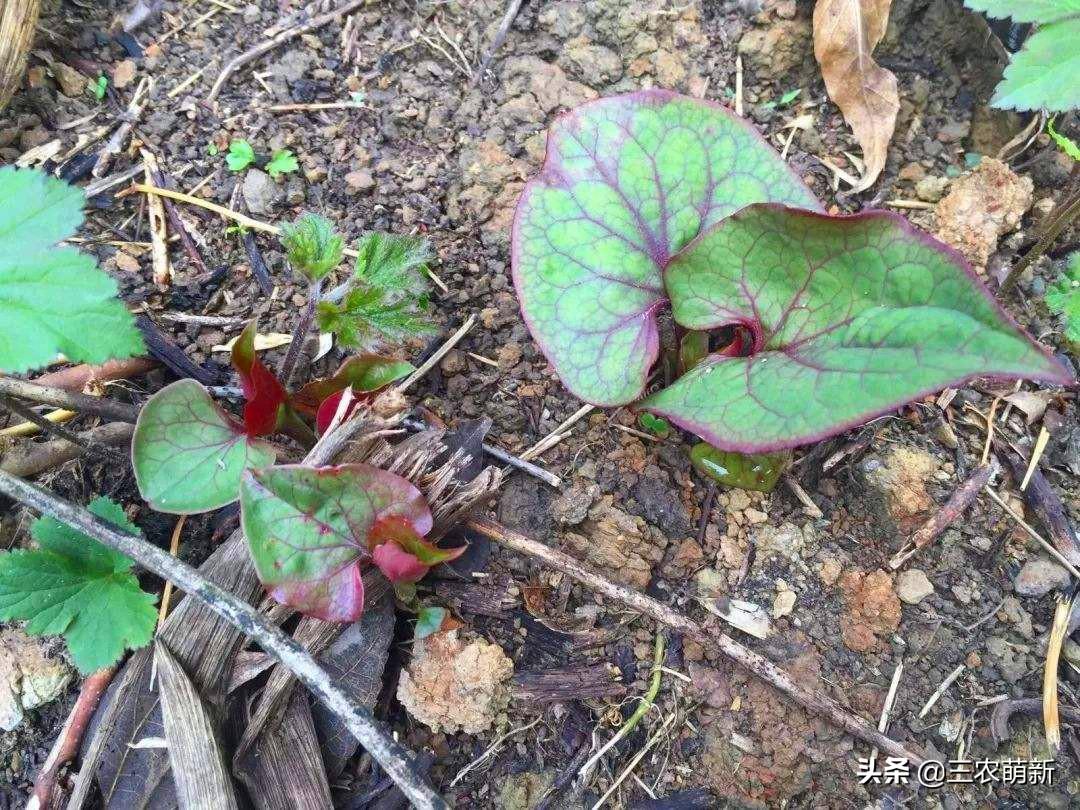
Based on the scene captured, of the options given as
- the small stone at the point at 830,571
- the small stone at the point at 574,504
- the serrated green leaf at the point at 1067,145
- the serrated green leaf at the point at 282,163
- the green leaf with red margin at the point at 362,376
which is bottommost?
the small stone at the point at 830,571

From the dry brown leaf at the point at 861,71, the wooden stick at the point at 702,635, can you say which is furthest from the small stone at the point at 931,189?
the wooden stick at the point at 702,635

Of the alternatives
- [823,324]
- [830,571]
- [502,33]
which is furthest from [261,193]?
[830,571]

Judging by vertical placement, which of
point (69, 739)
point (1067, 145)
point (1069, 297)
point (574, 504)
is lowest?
point (69, 739)

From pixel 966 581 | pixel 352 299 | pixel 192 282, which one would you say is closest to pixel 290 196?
pixel 192 282

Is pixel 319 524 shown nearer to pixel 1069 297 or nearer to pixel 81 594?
pixel 81 594

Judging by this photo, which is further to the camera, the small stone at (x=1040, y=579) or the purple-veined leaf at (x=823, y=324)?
the small stone at (x=1040, y=579)

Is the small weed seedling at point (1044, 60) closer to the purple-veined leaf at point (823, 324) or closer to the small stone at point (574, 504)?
the purple-veined leaf at point (823, 324)

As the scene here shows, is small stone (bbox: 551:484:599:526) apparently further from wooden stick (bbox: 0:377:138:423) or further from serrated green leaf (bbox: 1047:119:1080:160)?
serrated green leaf (bbox: 1047:119:1080:160)
